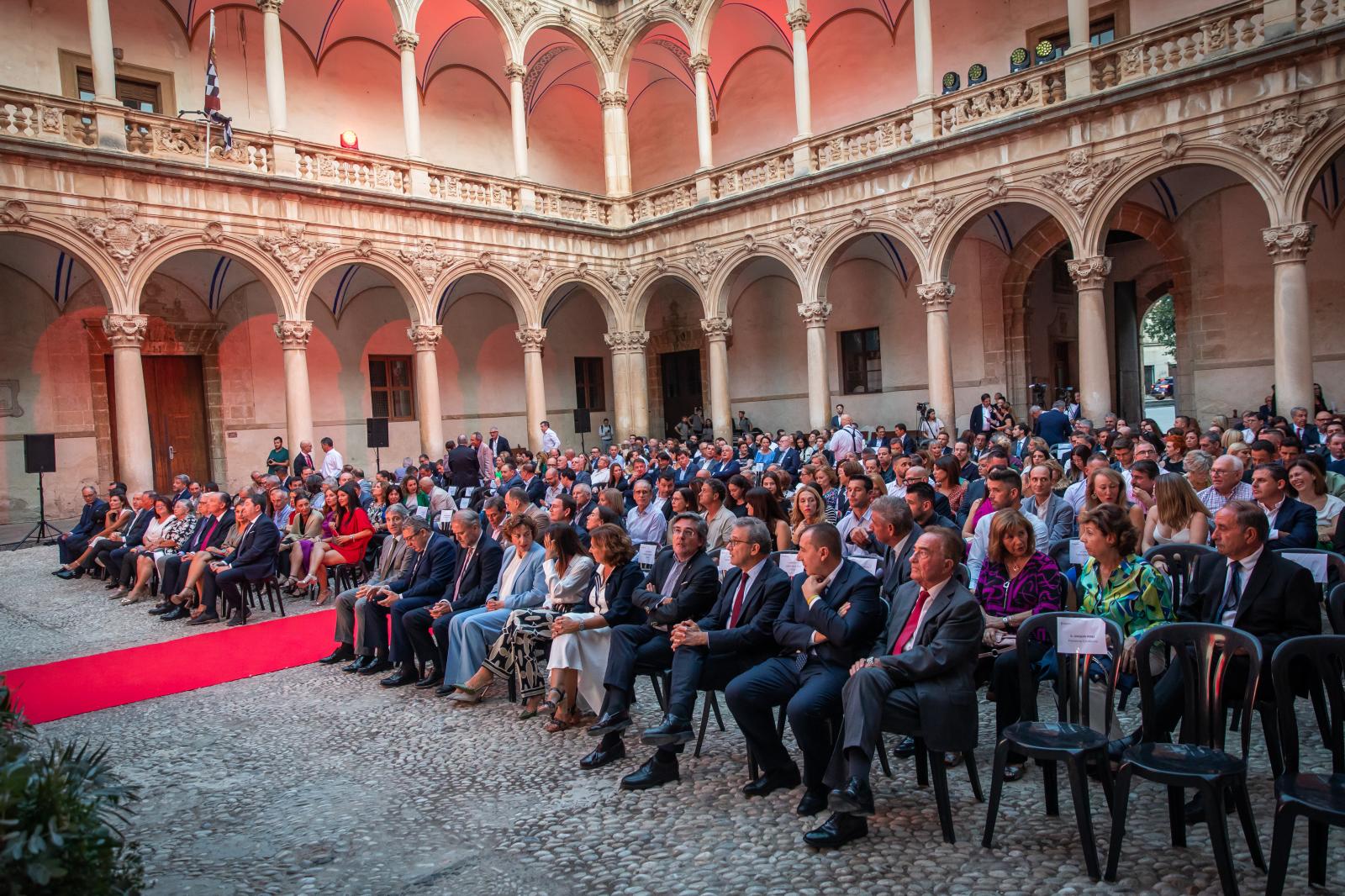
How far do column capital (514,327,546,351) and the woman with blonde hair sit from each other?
14.6m

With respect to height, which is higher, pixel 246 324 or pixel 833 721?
pixel 246 324

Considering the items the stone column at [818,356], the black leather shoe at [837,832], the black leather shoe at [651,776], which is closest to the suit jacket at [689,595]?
the black leather shoe at [651,776]

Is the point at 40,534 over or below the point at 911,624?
below

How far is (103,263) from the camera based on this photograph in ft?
42.4

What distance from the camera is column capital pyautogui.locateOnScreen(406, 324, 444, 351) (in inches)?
659

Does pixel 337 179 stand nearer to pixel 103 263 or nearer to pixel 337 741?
pixel 103 263

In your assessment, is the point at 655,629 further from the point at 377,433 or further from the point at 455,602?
the point at 377,433

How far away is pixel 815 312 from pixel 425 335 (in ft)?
25.4

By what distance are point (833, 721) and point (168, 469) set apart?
56.3 ft

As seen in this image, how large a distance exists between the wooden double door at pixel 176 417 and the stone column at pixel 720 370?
10655mm

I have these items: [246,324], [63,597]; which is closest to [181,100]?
[246,324]

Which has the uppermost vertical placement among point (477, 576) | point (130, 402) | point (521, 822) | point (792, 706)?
point (130, 402)

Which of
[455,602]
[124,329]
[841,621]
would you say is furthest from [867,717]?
[124,329]

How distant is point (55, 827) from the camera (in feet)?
7.10
